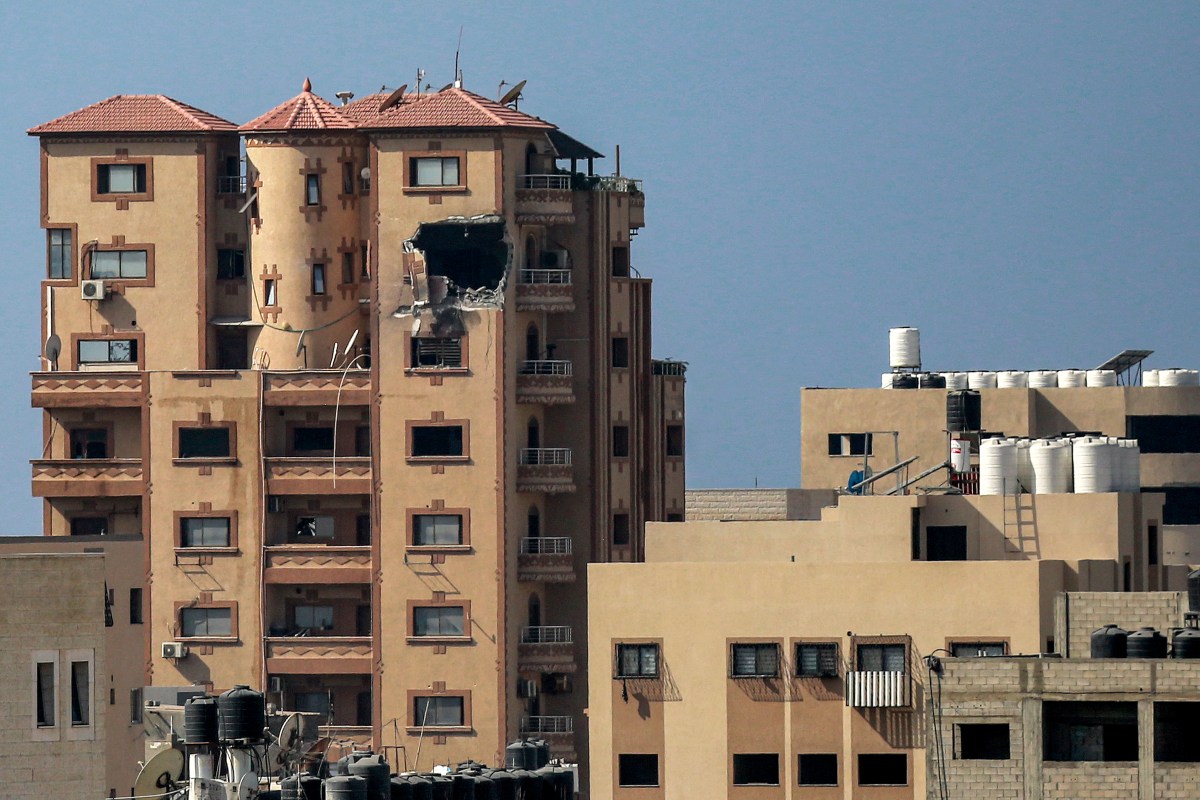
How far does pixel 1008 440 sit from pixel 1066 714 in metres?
26.9

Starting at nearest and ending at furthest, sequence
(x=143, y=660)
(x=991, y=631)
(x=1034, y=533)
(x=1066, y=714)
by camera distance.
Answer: (x=1066, y=714) → (x=991, y=631) → (x=1034, y=533) → (x=143, y=660)

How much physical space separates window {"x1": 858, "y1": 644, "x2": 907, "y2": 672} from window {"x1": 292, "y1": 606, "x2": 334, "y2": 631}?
34.3 metres

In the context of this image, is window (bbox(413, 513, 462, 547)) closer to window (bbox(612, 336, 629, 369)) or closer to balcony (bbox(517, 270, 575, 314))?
balcony (bbox(517, 270, 575, 314))

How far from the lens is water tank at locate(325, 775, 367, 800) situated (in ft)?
208

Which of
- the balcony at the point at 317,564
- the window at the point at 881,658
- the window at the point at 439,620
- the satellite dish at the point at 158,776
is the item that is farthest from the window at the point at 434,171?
the satellite dish at the point at 158,776

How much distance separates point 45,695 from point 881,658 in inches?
1295

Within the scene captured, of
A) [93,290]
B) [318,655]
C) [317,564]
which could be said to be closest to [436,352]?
[317,564]

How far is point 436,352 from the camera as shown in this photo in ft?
365

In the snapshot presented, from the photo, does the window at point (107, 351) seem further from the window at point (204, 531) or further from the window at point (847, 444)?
the window at point (847, 444)

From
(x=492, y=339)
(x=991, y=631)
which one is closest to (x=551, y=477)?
(x=492, y=339)

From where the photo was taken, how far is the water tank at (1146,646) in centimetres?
6781

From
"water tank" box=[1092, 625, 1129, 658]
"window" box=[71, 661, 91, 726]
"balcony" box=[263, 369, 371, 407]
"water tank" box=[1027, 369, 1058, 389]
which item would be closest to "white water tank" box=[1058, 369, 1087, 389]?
"water tank" box=[1027, 369, 1058, 389]

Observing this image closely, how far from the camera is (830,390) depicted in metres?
125

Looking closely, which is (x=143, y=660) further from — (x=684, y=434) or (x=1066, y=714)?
(x=1066, y=714)
